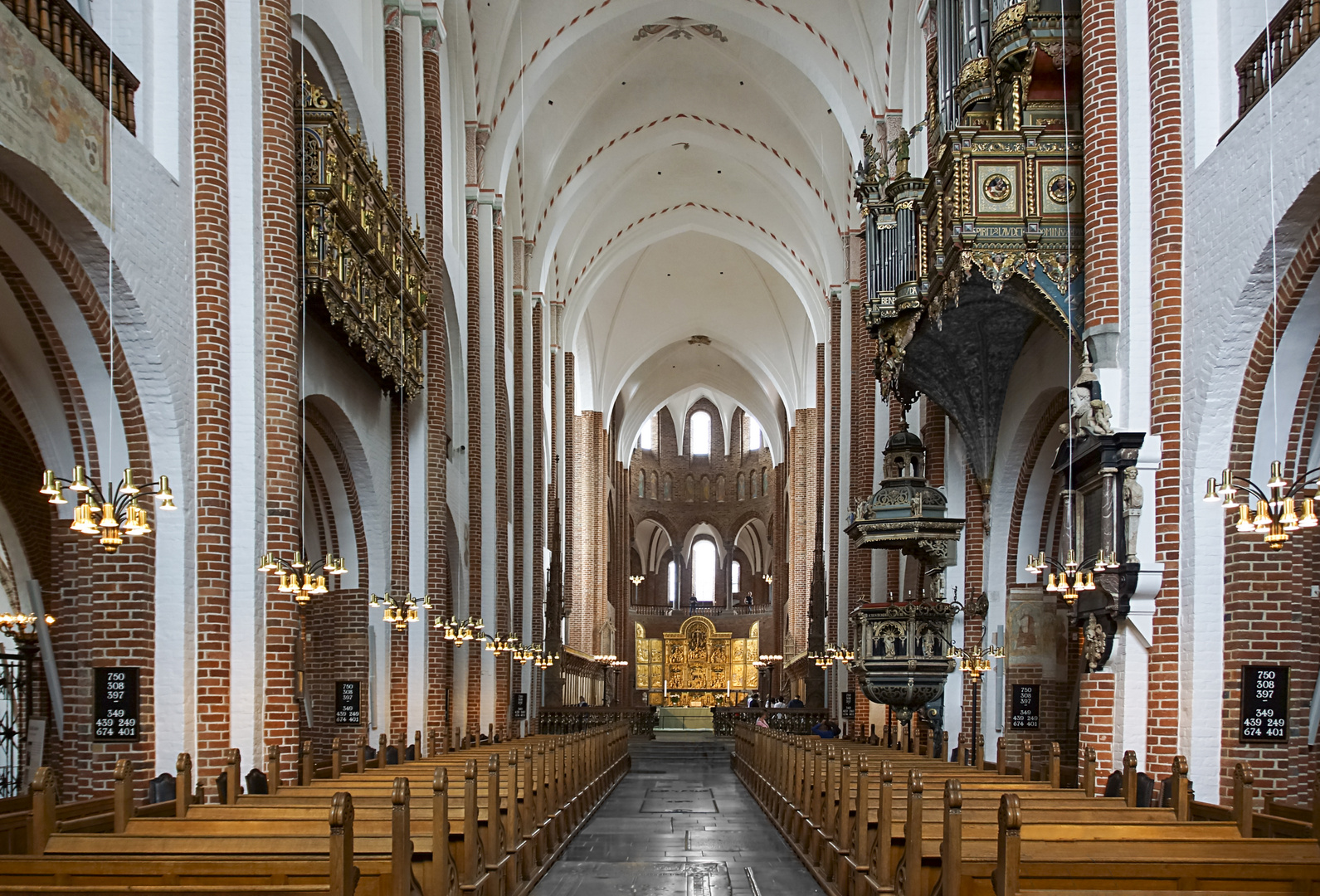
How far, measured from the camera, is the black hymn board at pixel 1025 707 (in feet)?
58.1

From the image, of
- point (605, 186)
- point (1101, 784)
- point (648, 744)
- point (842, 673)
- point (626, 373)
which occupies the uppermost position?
point (605, 186)

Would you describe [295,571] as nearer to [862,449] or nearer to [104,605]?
[104,605]

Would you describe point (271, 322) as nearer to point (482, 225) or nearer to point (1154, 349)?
point (1154, 349)

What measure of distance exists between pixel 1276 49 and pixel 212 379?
8967 millimetres

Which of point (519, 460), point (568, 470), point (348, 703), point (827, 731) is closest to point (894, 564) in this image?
point (827, 731)

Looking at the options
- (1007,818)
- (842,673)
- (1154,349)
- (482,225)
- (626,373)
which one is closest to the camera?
(1007,818)

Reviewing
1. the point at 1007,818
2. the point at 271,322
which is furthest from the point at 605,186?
the point at 1007,818

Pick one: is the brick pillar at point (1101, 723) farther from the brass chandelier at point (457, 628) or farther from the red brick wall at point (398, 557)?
the brass chandelier at point (457, 628)

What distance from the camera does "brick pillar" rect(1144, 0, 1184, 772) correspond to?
1080 centimetres

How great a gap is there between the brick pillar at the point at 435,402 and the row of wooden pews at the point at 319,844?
703cm

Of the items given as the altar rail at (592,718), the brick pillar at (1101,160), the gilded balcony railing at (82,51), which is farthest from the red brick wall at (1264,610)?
the altar rail at (592,718)

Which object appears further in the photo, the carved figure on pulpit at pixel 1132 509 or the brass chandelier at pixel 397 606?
the brass chandelier at pixel 397 606

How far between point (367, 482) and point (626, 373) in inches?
1271

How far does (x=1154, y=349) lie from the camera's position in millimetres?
11195
